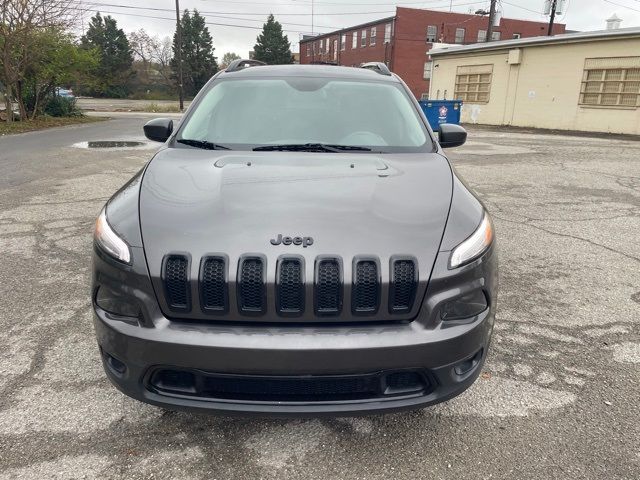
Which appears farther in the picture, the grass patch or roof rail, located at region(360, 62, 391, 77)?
the grass patch

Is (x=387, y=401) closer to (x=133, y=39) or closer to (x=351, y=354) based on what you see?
(x=351, y=354)

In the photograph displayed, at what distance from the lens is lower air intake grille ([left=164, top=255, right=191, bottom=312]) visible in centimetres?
187

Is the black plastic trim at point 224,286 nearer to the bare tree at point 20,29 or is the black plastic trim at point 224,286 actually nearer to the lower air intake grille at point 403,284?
the lower air intake grille at point 403,284

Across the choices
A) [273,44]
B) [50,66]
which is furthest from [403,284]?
[273,44]

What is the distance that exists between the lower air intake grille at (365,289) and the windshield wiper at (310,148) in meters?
1.24

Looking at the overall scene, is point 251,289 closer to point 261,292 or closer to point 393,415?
point 261,292

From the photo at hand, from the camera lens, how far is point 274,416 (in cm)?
185

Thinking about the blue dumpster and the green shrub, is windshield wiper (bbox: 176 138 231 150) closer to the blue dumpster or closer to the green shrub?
the blue dumpster

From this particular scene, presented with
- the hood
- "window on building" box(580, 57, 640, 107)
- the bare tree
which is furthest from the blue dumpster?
the hood

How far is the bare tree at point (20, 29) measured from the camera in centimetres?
1608

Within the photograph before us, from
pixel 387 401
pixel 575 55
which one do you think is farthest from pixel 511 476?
pixel 575 55

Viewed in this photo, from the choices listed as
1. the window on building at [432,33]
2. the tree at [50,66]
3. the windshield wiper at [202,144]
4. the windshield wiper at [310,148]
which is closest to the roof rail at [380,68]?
the windshield wiper at [310,148]

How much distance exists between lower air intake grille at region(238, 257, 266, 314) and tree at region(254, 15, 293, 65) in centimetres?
7208

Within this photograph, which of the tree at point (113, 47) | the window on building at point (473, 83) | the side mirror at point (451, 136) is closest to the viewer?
the side mirror at point (451, 136)
